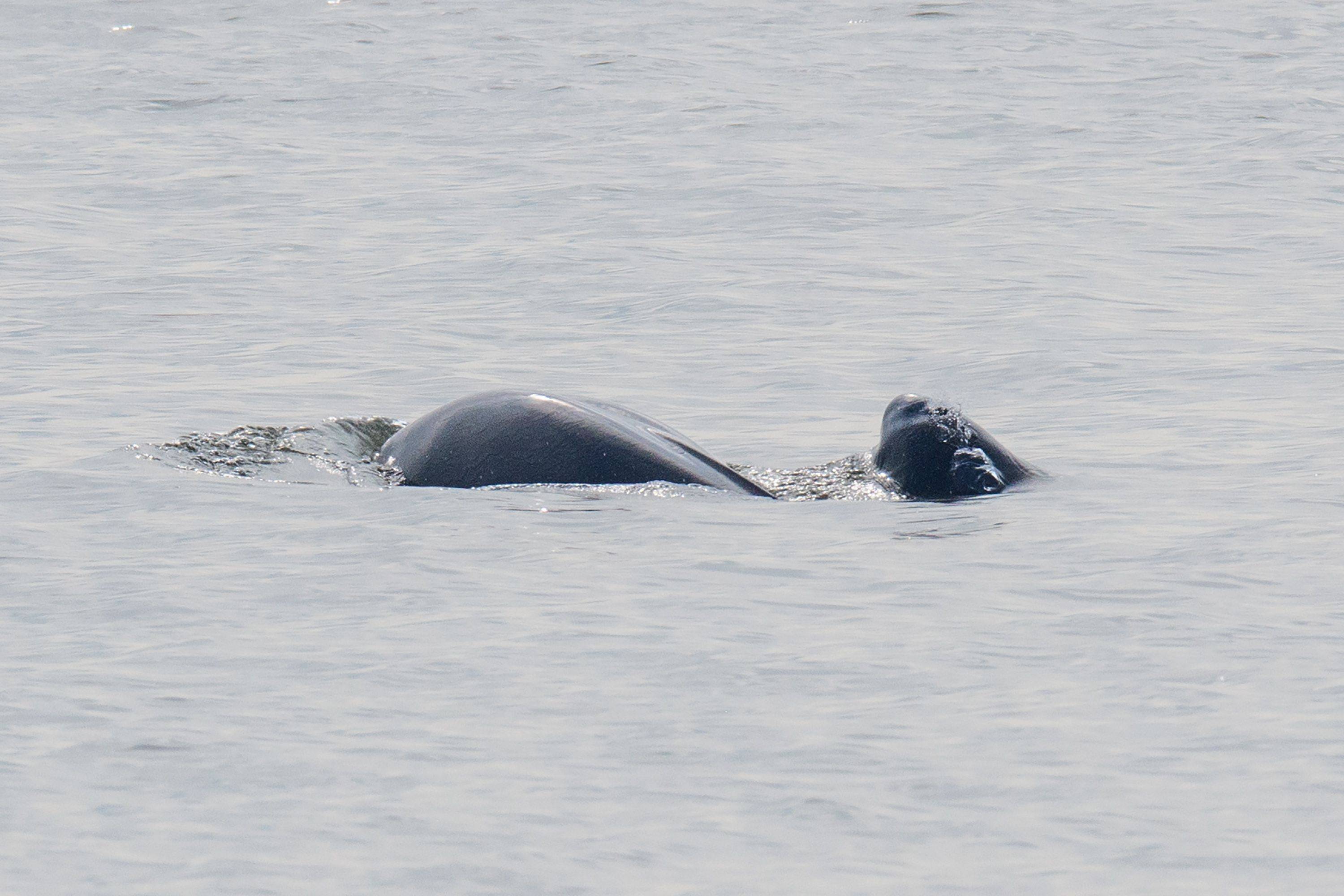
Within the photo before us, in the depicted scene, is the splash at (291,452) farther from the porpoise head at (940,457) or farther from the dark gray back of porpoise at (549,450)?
the porpoise head at (940,457)

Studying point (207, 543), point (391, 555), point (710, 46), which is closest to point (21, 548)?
point (207, 543)

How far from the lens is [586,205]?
16.6m

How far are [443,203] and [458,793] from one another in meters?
12.3

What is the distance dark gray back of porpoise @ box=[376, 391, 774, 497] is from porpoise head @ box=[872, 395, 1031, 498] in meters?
0.54

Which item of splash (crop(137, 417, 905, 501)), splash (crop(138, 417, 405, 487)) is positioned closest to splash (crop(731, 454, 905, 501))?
splash (crop(137, 417, 905, 501))

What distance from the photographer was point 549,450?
8062mm

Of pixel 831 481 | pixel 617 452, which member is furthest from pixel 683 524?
pixel 831 481

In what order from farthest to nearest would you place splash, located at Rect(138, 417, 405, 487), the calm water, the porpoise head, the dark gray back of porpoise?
splash, located at Rect(138, 417, 405, 487), the porpoise head, the dark gray back of porpoise, the calm water

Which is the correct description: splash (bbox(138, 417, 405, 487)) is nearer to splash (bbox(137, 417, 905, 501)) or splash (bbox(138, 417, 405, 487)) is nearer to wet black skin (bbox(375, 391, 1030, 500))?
splash (bbox(137, 417, 905, 501))

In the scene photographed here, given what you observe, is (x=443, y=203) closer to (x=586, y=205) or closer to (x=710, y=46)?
(x=586, y=205)

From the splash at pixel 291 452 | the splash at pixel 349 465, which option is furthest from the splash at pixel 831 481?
the splash at pixel 291 452

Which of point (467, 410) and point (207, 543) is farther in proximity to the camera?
point (467, 410)

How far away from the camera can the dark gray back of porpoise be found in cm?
798

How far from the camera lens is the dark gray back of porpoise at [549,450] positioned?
798 centimetres
